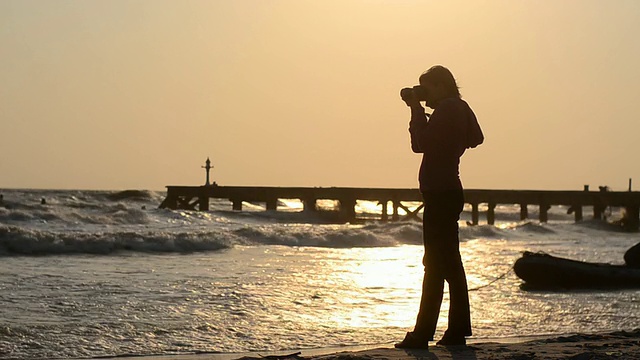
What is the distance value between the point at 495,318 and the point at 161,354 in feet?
11.8

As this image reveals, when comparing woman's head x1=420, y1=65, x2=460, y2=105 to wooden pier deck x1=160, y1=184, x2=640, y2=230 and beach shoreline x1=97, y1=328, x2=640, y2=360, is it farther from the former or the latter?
wooden pier deck x1=160, y1=184, x2=640, y2=230

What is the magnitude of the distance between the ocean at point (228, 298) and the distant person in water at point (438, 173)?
1425 mm

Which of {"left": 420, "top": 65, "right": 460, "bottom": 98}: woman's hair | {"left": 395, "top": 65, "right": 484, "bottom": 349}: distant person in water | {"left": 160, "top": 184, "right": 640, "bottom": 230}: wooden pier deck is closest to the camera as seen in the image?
{"left": 395, "top": 65, "right": 484, "bottom": 349}: distant person in water

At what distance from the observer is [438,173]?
6.48m

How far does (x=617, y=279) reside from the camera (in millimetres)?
13227

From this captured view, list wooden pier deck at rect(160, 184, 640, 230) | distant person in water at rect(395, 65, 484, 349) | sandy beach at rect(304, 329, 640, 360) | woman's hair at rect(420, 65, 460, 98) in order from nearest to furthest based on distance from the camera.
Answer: sandy beach at rect(304, 329, 640, 360), distant person in water at rect(395, 65, 484, 349), woman's hair at rect(420, 65, 460, 98), wooden pier deck at rect(160, 184, 640, 230)

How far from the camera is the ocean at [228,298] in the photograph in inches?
315

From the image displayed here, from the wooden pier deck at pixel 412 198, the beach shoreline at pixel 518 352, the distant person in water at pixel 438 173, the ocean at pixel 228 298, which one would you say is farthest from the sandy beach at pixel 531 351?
the wooden pier deck at pixel 412 198

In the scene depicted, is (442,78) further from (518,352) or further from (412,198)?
(412,198)

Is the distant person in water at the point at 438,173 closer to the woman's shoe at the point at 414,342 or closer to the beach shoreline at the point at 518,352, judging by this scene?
the woman's shoe at the point at 414,342

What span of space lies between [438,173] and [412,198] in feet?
119

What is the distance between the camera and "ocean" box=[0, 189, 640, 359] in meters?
8.01

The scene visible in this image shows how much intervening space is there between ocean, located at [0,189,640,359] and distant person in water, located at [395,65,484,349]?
143 cm

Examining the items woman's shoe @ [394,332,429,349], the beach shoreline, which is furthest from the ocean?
woman's shoe @ [394,332,429,349]
